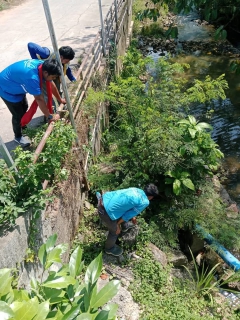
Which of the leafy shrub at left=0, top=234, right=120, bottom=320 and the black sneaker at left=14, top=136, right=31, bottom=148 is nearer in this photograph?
the leafy shrub at left=0, top=234, right=120, bottom=320

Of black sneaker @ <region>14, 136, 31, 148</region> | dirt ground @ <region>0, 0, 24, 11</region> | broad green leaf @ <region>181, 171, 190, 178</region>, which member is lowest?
broad green leaf @ <region>181, 171, 190, 178</region>

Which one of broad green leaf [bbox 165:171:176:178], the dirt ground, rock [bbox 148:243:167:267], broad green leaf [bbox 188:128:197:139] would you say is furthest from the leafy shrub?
the dirt ground

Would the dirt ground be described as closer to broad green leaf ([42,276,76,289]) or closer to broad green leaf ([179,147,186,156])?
broad green leaf ([179,147,186,156])

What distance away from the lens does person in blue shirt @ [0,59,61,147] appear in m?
3.96

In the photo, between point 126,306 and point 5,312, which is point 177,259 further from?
point 5,312

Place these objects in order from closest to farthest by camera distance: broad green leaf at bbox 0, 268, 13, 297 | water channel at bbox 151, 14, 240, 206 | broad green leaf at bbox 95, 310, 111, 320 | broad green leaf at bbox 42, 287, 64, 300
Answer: broad green leaf at bbox 0, 268, 13, 297
broad green leaf at bbox 95, 310, 111, 320
broad green leaf at bbox 42, 287, 64, 300
water channel at bbox 151, 14, 240, 206

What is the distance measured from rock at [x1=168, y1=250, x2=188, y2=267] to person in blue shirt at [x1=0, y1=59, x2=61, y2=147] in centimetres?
280

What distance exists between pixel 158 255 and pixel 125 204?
107cm

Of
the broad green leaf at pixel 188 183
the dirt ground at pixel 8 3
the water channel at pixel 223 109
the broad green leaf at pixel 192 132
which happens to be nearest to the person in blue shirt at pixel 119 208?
the broad green leaf at pixel 188 183

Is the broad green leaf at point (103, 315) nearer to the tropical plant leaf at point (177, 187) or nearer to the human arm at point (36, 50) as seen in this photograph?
the tropical plant leaf at point (177, 187)

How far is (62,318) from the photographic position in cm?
159

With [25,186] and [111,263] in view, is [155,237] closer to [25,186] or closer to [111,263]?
[111,263]

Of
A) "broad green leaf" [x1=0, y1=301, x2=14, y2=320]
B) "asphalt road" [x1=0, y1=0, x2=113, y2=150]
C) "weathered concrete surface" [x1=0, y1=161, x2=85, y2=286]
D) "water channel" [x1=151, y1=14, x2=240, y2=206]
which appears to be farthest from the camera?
"asphalt road" [x1=0, y1=0, x2=113, y2=150]

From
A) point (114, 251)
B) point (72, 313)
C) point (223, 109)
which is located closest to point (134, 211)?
point (114, 251)
